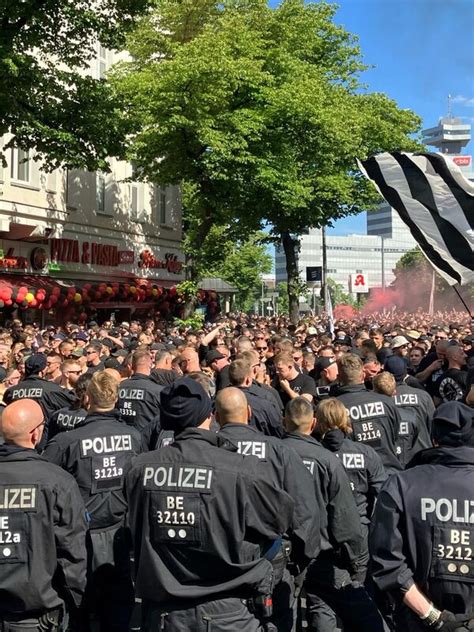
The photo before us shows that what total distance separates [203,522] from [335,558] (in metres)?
1.57

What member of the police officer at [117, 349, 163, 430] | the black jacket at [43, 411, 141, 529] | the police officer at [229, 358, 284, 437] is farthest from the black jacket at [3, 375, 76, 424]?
the black jacket at [43, 411, 141, 529]

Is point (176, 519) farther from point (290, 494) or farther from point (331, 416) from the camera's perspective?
point (331, 416)

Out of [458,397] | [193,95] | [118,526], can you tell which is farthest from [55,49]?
[118,526]

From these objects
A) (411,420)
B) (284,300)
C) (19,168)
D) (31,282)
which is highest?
(19,168)

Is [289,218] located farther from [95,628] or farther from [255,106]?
[95,628]

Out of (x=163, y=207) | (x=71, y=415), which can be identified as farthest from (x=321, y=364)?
(x=163, y=207)

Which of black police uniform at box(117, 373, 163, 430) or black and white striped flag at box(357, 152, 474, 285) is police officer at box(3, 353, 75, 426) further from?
black and white striped flag at box(357, 152, 474, 285)

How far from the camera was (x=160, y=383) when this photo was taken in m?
7.96

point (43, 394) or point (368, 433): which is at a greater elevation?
point (43, 394)

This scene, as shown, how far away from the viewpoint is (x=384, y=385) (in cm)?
639

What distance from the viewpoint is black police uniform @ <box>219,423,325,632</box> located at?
12.9ft

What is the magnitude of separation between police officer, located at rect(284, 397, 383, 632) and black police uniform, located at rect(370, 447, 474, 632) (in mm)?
1142

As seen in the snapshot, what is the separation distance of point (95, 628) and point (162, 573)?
83.4 inches

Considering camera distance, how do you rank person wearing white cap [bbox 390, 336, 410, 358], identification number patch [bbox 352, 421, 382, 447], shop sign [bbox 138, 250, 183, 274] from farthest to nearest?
shop sign [bbox 138, 250, 183, 274] → person wearing white cap [bbox 390, 336, 410, 358] → identification number patch [bbox 352, 421, 382, 447]
